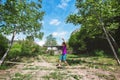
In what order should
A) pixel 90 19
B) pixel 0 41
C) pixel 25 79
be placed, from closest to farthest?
pixel 25 79 < pixel 90 19 < pixel 0 41

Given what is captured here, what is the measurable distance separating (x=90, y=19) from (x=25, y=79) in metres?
9.46

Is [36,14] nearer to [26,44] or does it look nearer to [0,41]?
[0,41]

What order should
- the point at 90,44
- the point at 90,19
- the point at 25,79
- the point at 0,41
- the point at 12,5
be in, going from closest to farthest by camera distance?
the point at 25,79 < the point at 12,5 < the point at 90,19 < the point at 0,41 < the point at 90,44

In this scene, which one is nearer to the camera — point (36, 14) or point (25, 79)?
point (25, 79)

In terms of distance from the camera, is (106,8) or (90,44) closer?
(106,8)

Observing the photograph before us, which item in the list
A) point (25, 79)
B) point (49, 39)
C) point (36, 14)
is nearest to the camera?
point (25, 79)

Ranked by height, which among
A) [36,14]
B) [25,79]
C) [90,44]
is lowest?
[25,79]

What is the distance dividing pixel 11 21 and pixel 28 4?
371 inches

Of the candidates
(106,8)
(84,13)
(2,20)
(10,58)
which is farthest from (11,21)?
(10,58)

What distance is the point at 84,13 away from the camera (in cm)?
1878

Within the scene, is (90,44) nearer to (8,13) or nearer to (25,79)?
(8,13)

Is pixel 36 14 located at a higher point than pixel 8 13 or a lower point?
higher

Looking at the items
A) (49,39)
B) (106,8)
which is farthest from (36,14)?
(49,39)

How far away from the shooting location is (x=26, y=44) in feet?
131
